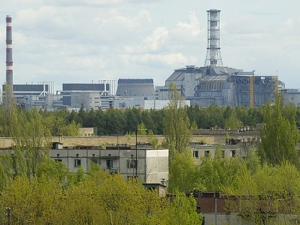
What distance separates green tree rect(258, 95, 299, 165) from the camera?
63.4 metres

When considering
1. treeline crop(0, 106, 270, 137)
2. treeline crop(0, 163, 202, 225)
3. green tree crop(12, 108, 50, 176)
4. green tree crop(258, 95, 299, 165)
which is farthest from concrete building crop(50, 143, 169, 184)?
treeline crop(0, 106, 270, 137)

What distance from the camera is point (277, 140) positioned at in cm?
6406

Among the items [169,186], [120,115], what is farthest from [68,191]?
[120,115]

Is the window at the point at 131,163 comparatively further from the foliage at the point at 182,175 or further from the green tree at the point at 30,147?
the green tree at the point at 30,147

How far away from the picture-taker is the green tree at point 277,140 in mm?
63406

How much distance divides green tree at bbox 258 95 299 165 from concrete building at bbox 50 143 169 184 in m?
6.56

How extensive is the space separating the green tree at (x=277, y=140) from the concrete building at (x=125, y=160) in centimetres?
656

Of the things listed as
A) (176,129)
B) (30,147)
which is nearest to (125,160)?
(30,147)

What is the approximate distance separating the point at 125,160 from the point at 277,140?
31.4 ft

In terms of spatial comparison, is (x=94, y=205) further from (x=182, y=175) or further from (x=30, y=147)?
(x=30, y=147)

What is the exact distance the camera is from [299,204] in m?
40.4

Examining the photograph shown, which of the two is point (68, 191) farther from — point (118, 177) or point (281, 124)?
point (281, 124)

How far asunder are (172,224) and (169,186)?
15534 millimetres

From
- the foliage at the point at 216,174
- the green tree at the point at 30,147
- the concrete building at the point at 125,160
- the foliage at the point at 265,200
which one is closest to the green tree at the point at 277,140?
the concrete building at the point at 125,160
